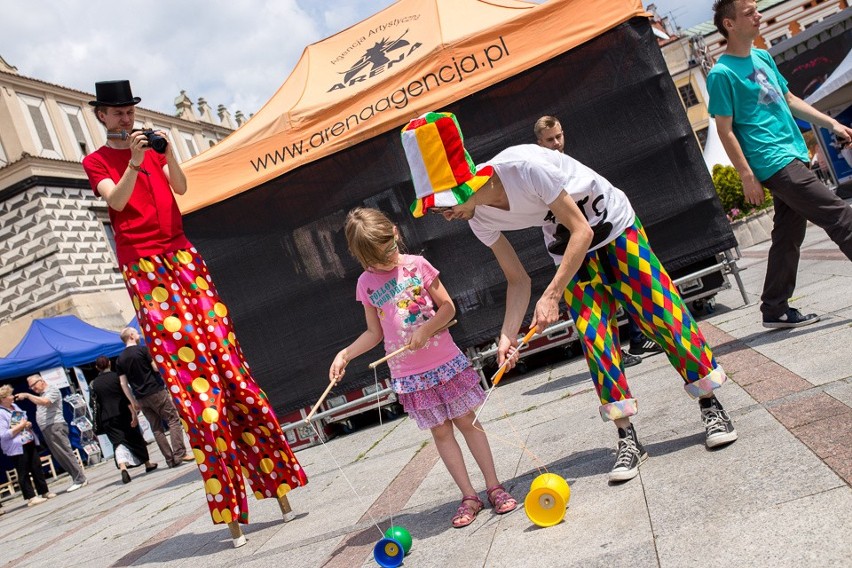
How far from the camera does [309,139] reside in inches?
273

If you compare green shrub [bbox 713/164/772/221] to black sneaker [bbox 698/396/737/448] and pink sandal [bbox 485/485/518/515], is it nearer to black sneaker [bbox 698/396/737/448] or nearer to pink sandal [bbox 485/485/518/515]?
black sneaker [bbox 698/396/737/448]

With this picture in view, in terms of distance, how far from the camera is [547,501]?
2982mm

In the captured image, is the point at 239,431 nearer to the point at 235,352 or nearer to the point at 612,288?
the point at 235,352

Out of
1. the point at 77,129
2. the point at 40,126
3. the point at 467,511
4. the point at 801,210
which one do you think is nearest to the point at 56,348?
the point at 467,511

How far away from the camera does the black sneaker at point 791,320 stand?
4961mm

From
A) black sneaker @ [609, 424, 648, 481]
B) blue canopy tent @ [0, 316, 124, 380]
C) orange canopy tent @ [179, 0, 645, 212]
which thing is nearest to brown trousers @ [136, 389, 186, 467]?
orange canopy tent @ [179, 0, 645, 212]

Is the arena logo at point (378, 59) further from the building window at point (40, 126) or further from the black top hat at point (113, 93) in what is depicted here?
the building window at point (40, 126)

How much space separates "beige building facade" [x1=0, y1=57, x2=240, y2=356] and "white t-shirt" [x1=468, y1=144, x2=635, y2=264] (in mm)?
22351

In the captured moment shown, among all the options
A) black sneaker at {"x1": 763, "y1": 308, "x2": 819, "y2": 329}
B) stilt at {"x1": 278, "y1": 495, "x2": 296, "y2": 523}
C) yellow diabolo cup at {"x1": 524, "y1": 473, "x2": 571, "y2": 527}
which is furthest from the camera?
black sneaker at {"x1": 763, "y1": 308, "x2": 819, "y2": 329}

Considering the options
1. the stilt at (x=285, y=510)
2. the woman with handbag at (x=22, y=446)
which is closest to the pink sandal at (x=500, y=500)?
the stilt at (x=285, y=510)

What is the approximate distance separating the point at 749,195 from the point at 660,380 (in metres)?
1.25

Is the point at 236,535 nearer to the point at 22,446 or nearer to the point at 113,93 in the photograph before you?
the point at 113,93

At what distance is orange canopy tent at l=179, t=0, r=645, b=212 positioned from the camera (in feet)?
21.0

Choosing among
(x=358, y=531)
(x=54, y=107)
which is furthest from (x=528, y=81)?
(x=54, y=107)
